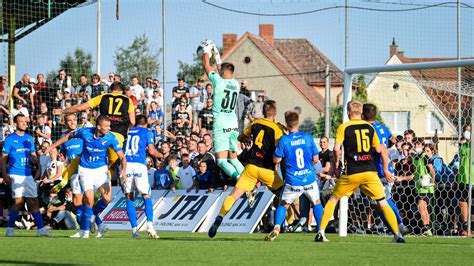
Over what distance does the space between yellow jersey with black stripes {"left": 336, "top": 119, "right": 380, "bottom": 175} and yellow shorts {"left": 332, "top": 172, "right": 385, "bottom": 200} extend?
0.08 m

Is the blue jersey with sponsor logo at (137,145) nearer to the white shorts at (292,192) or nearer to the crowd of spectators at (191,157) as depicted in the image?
the crowd of spectators at (191,157)

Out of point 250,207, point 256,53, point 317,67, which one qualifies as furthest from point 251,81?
point 250,207

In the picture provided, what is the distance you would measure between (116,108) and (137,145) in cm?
76

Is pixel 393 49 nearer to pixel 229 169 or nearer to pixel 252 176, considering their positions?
pixel 229 169

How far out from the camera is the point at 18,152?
60.2ft

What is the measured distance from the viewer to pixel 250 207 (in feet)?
68.3

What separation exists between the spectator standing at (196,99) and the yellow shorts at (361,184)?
14279 millimetres

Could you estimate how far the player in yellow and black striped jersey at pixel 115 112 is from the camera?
17094 mm

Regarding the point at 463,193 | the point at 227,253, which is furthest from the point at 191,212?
the point at 227,253

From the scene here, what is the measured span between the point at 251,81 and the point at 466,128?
1232 inches

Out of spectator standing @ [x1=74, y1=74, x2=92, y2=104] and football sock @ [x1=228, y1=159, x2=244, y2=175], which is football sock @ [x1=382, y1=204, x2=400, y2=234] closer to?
football sock @ [x1=228, y1=159, x2=244, y2=175]

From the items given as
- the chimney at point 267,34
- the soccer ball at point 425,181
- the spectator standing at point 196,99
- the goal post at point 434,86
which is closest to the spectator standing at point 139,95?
the spectator standing at point 196,99

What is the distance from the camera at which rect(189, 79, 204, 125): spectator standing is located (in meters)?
28.6

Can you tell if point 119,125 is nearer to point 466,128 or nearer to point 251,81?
point 466,128
